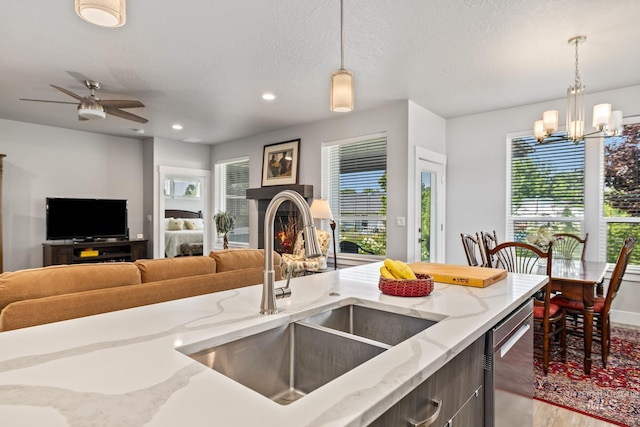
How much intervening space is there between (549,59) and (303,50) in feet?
7.28

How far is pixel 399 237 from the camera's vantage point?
4531 mm

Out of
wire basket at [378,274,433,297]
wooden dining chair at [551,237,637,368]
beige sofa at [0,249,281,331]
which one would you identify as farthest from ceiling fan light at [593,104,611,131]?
beige sofa at [0,249,281,331]

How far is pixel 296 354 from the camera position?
3.99 feet

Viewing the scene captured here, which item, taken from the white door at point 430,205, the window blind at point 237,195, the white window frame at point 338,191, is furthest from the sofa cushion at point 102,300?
the window blind at point 237,195

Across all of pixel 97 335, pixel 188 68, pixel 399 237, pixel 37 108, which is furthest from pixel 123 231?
pixel 97 335

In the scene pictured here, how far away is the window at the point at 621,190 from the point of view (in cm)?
396

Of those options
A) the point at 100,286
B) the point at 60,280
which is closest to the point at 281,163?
the point at 100,286

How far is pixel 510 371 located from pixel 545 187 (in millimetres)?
3873

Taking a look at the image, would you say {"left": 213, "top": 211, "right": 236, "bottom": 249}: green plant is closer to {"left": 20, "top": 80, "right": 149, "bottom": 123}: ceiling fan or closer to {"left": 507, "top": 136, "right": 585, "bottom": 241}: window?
{"left": 20, "top": 80, "right": 149, "bottom": 123}: ceiling fan

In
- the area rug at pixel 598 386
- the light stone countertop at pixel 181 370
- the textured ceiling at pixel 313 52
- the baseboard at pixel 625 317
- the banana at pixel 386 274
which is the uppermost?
the textured ceiling at pixel 313 52

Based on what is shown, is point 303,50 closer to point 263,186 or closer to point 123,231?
point 263,186

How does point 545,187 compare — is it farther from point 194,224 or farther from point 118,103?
point 194,224

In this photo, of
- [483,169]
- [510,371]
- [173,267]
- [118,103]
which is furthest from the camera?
[483,169]

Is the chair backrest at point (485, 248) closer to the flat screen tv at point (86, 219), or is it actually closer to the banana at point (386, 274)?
the banana at point (386, 274)
